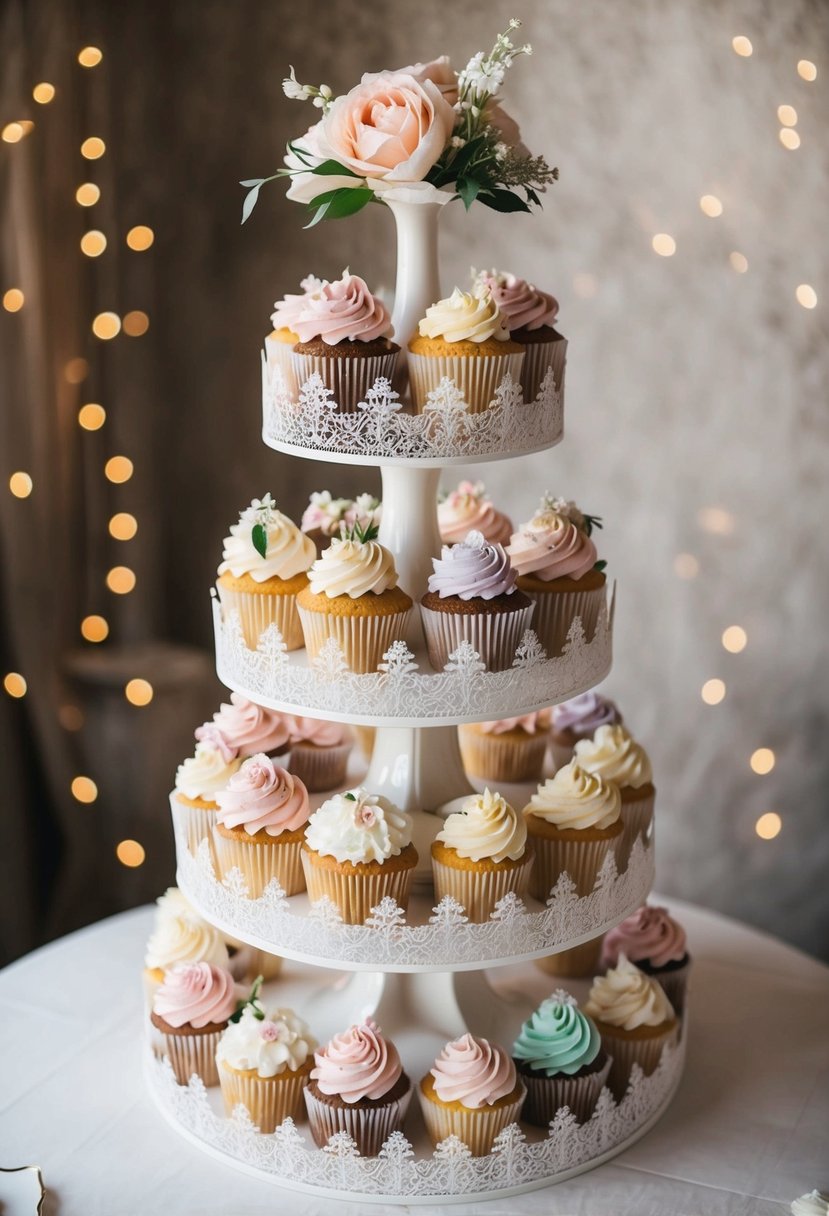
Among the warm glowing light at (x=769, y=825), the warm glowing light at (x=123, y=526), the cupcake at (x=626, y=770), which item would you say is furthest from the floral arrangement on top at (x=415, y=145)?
the warm glowing light at (x=769, y=825)

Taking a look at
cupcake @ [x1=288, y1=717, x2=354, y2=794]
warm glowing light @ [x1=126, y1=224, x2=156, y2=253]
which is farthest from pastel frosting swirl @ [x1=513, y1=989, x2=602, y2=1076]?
warm glowing light @ [x1=126, y1=224, x2=156, y2=253]

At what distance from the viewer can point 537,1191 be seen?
223 cm

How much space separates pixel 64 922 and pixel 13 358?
1582 mm

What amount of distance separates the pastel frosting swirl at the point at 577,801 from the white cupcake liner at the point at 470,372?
2.22 feet

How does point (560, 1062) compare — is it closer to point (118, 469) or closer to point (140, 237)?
point (118, 469)

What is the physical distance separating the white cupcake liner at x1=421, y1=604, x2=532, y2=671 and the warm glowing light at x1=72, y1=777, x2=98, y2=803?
1940 mm

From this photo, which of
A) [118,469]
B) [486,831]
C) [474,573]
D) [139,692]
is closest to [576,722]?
[486,831]

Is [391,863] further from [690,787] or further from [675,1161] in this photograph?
[690,787]

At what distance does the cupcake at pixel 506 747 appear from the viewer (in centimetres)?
272

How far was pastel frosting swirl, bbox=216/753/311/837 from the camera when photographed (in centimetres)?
225

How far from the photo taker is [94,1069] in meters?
2.54

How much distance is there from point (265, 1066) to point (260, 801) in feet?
1.37

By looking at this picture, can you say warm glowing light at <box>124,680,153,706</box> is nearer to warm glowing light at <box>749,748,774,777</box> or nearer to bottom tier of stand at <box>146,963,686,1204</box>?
bottom tier of stand at <box>146,963,686,1204</box>

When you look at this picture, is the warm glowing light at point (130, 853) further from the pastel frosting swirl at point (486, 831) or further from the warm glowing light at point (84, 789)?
the pastel frosting swirl at point (486, 831)
